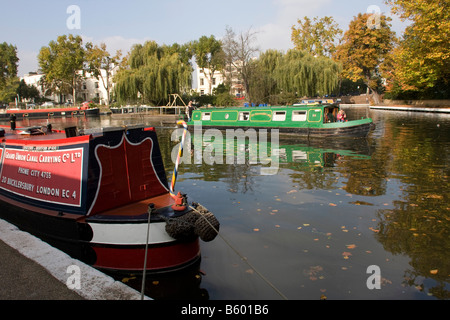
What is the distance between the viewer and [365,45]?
60.5 metres

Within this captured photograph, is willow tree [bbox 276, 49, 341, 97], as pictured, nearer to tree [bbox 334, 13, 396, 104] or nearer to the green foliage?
the green foliage

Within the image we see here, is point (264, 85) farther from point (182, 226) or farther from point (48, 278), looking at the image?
point (48, 278)

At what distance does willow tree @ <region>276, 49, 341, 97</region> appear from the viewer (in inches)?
1735

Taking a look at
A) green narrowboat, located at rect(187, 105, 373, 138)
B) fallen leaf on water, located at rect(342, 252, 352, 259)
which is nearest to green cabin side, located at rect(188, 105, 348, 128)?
green narrowboat, located at rect(187, 105, 373, 138)

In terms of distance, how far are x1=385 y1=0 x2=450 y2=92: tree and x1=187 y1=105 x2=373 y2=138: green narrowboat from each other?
19650 millimetres

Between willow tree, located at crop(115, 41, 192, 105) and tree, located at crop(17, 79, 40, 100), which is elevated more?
tree, located at crop(17, 79, 40, 100)

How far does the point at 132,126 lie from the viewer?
6.98m

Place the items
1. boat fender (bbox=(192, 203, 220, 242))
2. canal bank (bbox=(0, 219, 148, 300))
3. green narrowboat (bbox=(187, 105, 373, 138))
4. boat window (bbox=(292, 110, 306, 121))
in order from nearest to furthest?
canal bank (bbox=(0, 219, 148, 300)) → boat fender (bbox=(192, 203, 220, 242)) → green narrowboat (bbox=(187, 105, 373, 138)) → boat window (bbox=(292, 110, 306, 121))

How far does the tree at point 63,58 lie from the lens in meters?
74.0

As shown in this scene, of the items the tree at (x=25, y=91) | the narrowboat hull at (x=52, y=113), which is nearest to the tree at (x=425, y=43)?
the narrowboat hull at (x=52, y=113)

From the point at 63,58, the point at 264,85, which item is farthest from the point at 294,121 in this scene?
the point at 63,58

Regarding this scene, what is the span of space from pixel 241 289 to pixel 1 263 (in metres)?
3.66

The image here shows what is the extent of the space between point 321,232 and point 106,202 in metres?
4.66
